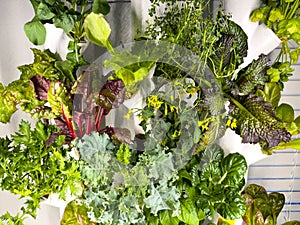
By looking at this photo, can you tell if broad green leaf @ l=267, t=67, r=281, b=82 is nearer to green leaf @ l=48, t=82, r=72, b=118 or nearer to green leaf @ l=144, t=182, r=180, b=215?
green leaf @ l=144, t=182, r=180, b=215

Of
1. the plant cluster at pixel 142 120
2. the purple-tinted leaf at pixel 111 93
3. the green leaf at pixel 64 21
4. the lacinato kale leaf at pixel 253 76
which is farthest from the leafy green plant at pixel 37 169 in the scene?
the lacinato kale leaf at pixel 253 76

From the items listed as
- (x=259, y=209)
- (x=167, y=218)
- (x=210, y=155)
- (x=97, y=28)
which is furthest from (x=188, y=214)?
(x=97, y=28)

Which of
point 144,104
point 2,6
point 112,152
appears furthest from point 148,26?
point 2,6

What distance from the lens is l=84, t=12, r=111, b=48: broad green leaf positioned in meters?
1.06

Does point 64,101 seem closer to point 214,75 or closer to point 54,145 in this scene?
point 54,145

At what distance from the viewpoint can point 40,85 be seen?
3.53 feet

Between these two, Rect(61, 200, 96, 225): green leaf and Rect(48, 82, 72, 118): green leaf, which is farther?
Rect(61, 200, 96, 225): green leaf

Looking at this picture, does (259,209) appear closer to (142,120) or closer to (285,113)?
(285,113)

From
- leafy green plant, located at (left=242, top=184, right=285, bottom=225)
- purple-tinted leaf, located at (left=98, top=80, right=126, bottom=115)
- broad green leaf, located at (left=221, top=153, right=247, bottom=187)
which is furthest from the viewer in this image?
leafy green plant, located at (left=242, top=184, right=285, bottom=225)

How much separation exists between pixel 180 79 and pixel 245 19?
0.29 metres

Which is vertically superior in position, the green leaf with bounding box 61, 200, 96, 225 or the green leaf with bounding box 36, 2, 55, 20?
the green leaf with bounding box 36, 2, 55, 20

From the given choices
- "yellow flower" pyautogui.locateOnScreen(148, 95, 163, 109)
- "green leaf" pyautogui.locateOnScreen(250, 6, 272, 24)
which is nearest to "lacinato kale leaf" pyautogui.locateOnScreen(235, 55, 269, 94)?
"green leaf" pyautogui.locateOnScreen(250, 6, 272, 24)

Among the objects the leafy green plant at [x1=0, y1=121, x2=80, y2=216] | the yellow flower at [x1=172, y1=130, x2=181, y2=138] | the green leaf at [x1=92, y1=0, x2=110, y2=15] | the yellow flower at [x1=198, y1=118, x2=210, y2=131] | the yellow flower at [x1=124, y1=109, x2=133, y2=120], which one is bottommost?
the leafy green plant at [x1=0, y1=121, x2=80, y2=216]

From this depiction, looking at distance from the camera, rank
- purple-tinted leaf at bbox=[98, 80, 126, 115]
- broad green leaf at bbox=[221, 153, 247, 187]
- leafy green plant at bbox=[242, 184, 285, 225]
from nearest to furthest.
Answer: purple-tinted leaf at bbox=[98, 80, 126, 115], broad green leaf at bbox=[221, 153, 247, 187], leafy green plant at bbox=[242, 184, 285, 225]
